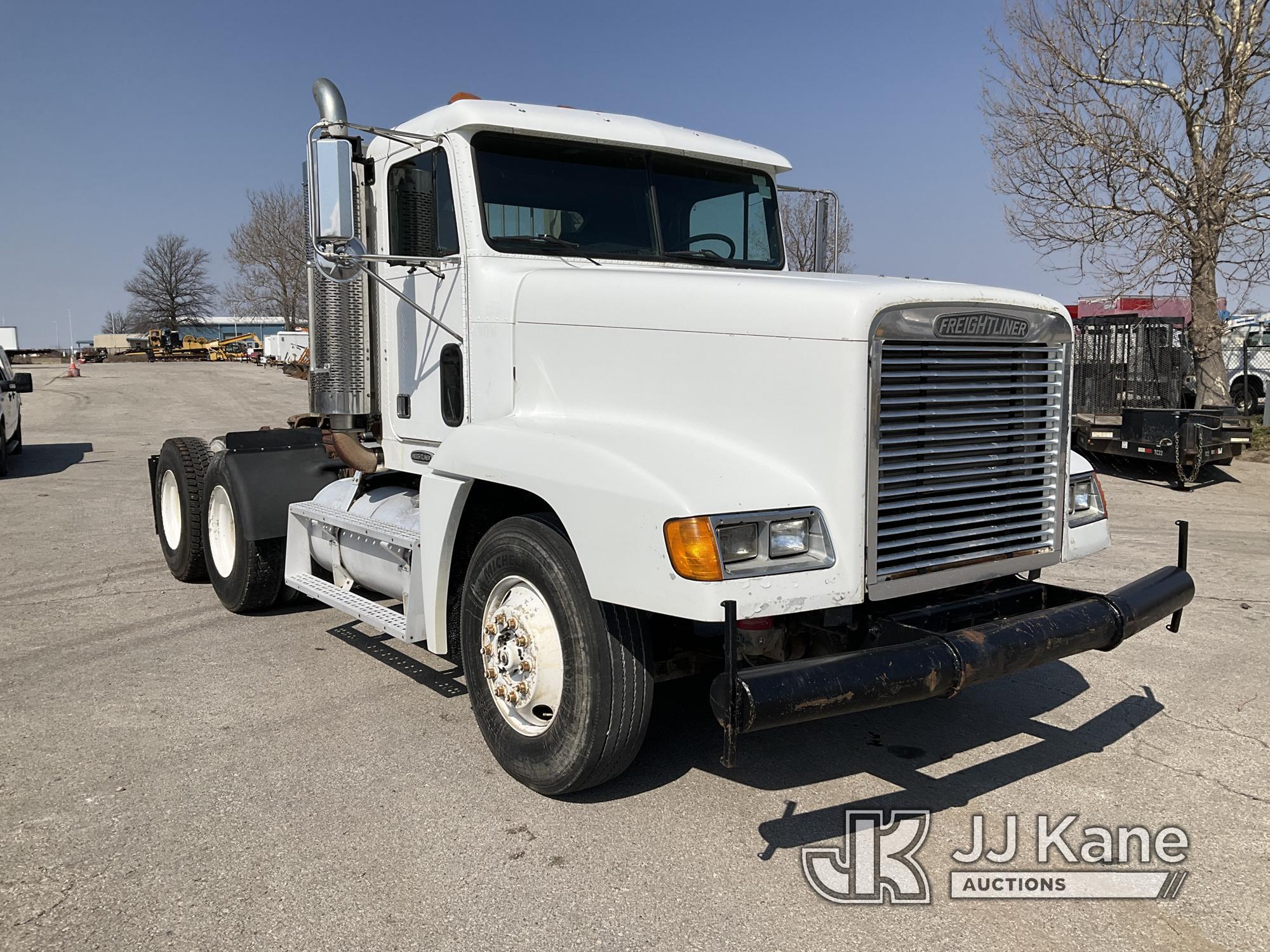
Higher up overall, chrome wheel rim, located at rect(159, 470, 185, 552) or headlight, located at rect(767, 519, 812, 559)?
headlight, located at rect(767, 519, 812, 559)

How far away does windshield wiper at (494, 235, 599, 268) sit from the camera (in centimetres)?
459

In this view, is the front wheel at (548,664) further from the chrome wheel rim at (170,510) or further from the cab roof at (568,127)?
the chrome wheel rim at (170,510)

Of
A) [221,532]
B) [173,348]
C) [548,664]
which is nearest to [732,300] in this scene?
[548,664]

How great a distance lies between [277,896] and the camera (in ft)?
10.5

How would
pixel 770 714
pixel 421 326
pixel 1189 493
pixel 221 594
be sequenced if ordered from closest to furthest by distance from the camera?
pixel 770 714, pixel 421 326, pixel 221 594, pixel 1189 493

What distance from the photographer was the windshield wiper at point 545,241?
459 cm

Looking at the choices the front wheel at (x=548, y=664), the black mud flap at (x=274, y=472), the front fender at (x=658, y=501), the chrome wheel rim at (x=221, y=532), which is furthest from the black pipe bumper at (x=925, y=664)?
the chrome wheel rim at (x=221, y=532)

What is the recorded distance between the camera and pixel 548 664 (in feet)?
12.6

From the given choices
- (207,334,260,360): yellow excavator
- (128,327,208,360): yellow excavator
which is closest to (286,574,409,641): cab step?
(207,334,260,360): yellow excavator

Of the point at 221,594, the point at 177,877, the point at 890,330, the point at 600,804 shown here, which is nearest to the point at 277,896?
the point at 177,877

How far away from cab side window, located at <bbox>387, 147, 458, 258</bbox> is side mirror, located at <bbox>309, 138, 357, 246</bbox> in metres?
0.59

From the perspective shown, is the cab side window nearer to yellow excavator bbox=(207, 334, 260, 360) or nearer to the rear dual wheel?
the rear dual wheel

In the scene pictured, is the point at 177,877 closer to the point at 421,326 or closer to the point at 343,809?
the point at 343,809

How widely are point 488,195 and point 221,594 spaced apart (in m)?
3.77
